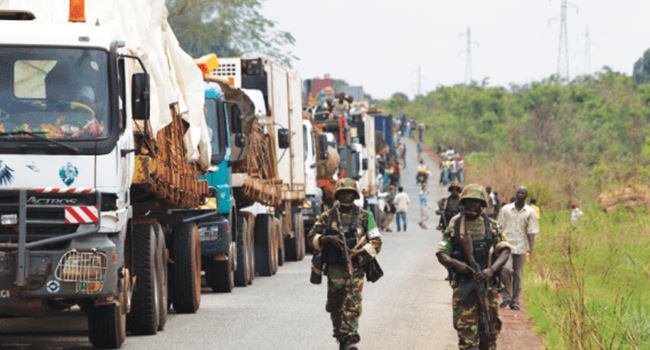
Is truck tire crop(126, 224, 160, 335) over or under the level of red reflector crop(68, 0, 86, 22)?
under

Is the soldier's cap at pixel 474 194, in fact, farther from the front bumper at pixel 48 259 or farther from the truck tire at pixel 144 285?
the truck tire at pixel 144 285

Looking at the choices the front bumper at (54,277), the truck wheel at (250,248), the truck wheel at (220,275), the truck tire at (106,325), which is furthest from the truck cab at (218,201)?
the front bumper at (54,277)

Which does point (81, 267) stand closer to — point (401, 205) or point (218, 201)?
point (218, 201)

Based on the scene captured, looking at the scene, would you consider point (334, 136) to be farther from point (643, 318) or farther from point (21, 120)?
point (21, 120)

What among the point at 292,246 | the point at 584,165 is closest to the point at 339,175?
the point at 292,246

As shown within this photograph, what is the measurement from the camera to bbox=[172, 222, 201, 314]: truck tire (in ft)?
67.1

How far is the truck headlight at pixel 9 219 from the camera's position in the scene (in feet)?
47.7

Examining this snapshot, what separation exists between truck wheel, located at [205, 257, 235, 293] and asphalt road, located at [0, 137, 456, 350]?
0.31 metres

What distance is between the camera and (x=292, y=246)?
35250 millimetres

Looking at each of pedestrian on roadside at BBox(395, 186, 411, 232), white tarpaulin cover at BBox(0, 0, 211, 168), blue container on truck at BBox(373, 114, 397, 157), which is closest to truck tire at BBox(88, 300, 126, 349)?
white tarpaulin cover at BBox(0, 0, 211, 168)

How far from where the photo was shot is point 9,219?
1456 centimetres

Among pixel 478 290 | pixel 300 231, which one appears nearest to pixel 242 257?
pixel 300 231

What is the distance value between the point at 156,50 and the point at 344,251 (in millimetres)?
4451

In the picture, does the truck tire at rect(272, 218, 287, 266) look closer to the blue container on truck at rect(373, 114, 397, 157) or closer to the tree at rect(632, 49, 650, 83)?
the blue container on truck at rect(373, 114, 397, 157)
